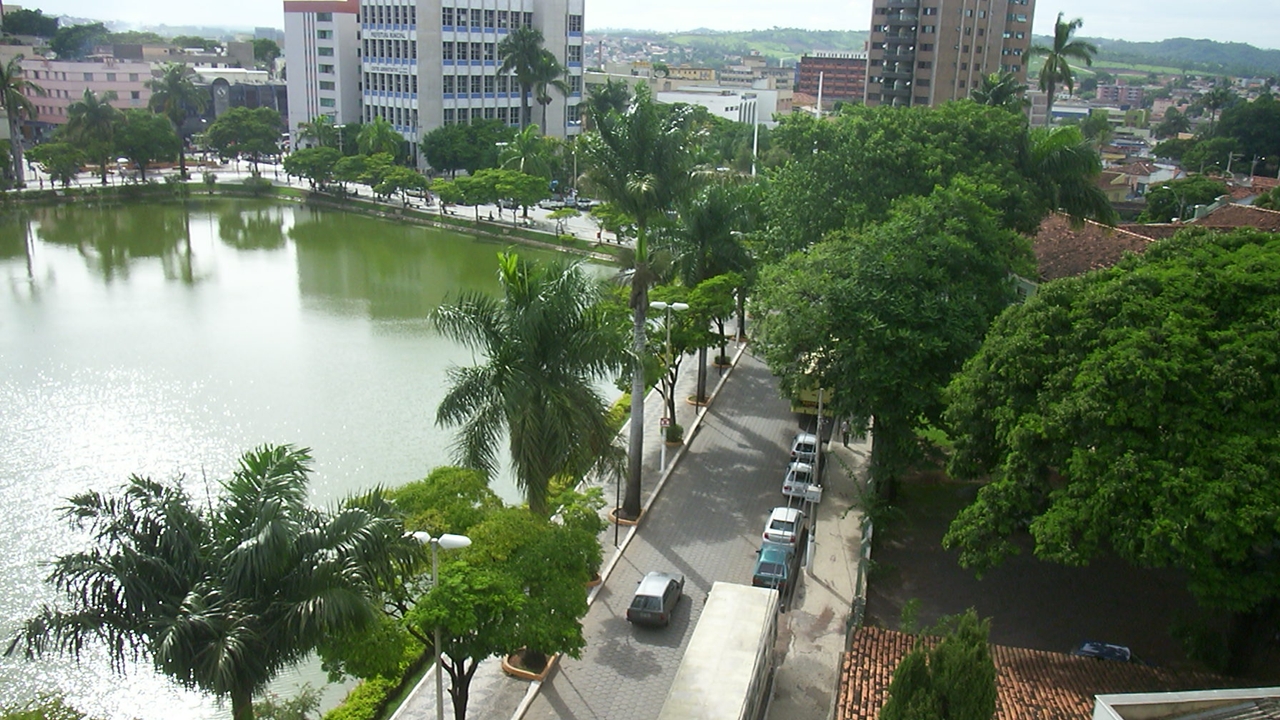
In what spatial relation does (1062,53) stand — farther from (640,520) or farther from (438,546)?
(438,546)

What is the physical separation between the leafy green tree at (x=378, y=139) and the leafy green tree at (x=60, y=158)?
15329 millimetres

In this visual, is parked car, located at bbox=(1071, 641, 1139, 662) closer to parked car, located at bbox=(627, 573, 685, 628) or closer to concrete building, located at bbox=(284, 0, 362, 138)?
Answer: parked car, located at bbox=(627, 573, 685, 628)

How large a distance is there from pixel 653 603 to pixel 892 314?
22.5ft

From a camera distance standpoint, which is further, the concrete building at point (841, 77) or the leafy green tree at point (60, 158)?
the concrete building at point (841, 77)

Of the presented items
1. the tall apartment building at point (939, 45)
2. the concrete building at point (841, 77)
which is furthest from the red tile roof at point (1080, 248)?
the concrete building at point (841, 77)

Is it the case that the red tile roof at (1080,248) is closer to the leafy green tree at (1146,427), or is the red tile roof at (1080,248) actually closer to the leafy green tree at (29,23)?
the leafy green tree at (1146,427)

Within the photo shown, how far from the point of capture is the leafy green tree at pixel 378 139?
201 ft

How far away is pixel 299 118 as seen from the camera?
3078 inches

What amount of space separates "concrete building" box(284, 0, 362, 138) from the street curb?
5029cm

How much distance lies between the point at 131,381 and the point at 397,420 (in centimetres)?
830

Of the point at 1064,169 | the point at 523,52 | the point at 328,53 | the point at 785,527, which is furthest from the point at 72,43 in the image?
the point at 785,527

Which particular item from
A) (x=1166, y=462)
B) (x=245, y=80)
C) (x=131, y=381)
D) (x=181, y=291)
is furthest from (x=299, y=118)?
(x=1166, y=462)

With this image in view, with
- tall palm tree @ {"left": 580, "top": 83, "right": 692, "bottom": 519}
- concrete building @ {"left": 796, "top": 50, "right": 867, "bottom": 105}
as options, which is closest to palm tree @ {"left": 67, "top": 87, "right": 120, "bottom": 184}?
tall palm tree @ {"left": 580, "top": 83, "right": 692, "bottom": 519}

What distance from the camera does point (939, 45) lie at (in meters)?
74.8
